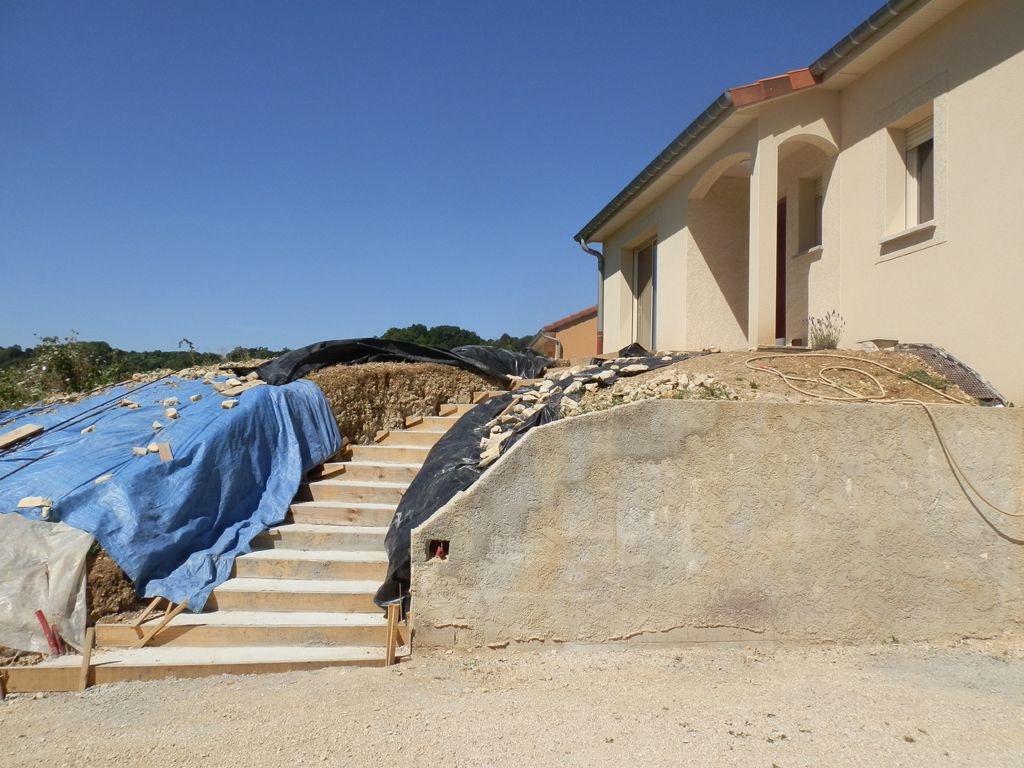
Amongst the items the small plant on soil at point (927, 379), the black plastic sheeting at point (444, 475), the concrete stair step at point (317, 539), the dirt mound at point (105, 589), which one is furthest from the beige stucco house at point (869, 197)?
the dirt mound at point (105, 589)

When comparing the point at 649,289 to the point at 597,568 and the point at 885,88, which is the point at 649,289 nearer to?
the point at 885,88

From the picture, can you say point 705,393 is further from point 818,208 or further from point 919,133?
point 818,208

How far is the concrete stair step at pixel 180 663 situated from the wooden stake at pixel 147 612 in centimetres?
16

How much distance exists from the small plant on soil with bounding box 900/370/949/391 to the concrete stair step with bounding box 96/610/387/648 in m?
4.90

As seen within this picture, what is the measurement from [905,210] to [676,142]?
299 centimetres

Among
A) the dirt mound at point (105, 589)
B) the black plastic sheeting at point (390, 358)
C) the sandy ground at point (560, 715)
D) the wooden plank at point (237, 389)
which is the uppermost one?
the black plastic sheeting at point (390, 358)

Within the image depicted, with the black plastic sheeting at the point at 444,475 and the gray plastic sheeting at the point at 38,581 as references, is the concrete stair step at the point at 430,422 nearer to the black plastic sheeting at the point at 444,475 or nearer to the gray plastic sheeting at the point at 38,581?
the black plastic sheeting at the point at 444,475

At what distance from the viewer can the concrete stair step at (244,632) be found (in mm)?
4488

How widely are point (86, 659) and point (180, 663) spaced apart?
1.79 ft

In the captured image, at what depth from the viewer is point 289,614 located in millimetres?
4863

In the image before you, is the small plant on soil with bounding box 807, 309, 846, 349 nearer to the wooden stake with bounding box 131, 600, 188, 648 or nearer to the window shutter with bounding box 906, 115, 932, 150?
the window shutter with bounding box 906, 115, 932, 150

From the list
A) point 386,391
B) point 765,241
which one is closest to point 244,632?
point 386,391

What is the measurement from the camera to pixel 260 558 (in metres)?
5.22

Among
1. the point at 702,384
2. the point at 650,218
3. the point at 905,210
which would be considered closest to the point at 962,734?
the point at 702,384
